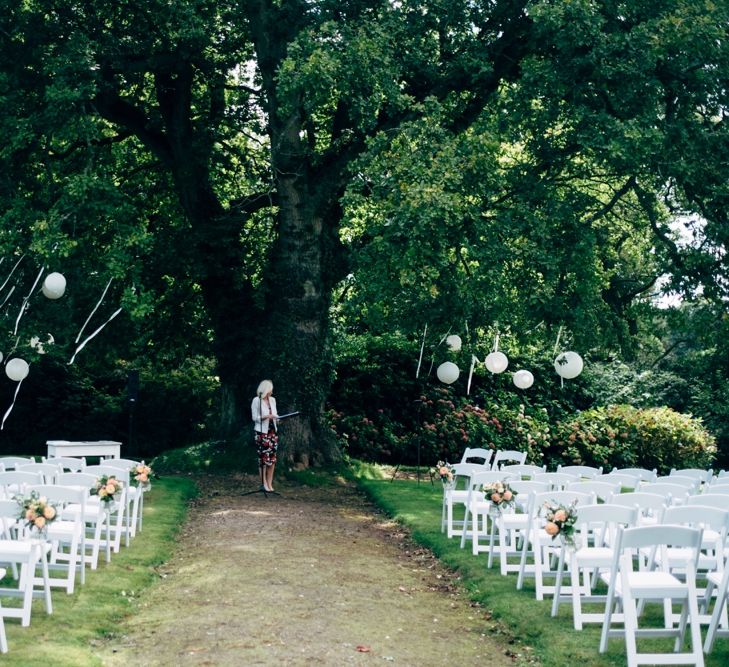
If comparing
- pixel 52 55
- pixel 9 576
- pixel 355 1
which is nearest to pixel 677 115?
pixel 355 1

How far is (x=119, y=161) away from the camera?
21.9 m

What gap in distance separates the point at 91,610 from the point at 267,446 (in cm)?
784

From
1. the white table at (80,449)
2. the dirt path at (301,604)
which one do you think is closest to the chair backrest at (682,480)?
the dirt path at (301,604)

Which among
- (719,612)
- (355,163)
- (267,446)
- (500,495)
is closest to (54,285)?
(267,446)

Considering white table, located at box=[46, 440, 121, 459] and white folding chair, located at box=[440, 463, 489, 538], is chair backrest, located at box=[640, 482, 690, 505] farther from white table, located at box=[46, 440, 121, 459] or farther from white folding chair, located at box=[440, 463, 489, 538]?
white table, located at box=[46, 440, 121, 459]

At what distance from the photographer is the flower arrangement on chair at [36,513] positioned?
26.2 ft

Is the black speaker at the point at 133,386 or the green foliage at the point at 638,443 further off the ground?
the black speaker at the point at 133,386

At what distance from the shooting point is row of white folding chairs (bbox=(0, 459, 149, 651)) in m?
7.70

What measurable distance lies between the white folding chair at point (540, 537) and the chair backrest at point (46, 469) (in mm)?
4934

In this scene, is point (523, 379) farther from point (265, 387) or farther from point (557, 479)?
point (557, 479)

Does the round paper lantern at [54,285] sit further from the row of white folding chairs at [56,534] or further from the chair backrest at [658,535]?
the chair backrest at [658,535]

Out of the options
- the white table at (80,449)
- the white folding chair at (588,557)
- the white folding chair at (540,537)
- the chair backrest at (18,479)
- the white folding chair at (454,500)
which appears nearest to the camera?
the white folding chair at (588,557)

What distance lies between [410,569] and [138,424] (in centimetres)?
1539

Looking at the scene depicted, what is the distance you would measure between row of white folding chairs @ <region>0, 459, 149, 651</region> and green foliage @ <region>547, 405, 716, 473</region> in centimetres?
1351
